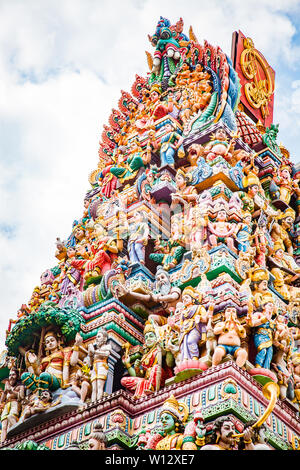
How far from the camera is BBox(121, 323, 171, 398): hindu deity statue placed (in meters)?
15.3

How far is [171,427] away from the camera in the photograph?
1370 centimetres

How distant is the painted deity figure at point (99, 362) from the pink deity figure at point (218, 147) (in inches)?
204

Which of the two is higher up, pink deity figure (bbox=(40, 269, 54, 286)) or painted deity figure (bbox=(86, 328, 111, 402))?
pink deity figure (bbox=(40, 269, 54, 286))

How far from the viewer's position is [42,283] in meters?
21.2

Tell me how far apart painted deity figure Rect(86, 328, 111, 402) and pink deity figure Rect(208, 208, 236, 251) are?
2.78m

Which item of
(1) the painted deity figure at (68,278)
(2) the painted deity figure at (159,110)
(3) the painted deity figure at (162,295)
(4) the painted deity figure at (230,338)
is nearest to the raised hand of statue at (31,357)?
(1) the painted deity figure at (68,278)

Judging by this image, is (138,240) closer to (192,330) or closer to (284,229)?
(192,330)

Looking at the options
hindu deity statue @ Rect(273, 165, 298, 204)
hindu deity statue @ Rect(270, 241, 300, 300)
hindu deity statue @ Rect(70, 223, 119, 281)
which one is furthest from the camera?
hindu deity statue @ Rect(273, 165, 298, 204)

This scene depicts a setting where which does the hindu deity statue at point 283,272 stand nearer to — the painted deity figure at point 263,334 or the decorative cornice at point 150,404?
the painted deity figure at point 263,334

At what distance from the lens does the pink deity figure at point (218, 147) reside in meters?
19.5

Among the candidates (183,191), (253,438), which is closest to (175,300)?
(183,191)

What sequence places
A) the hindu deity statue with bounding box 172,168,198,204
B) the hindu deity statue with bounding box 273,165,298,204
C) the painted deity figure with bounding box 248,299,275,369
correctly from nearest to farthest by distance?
1. the painted deity figure with bounding box 248,299,275,369
2. the hindu deity statue with bounding box 172,168,198,204
3. the hindu deity statue with bounding box 273,165,298,204

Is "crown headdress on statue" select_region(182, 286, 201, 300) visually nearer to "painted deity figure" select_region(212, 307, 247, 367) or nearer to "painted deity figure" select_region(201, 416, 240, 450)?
"painted deity figure" select_region(212, 307, 247, 367)

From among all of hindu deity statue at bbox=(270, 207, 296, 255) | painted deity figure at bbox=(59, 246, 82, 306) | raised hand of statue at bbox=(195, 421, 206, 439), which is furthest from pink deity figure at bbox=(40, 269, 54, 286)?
raised hand of statue at bbox=(195, 421, 206, 439)
